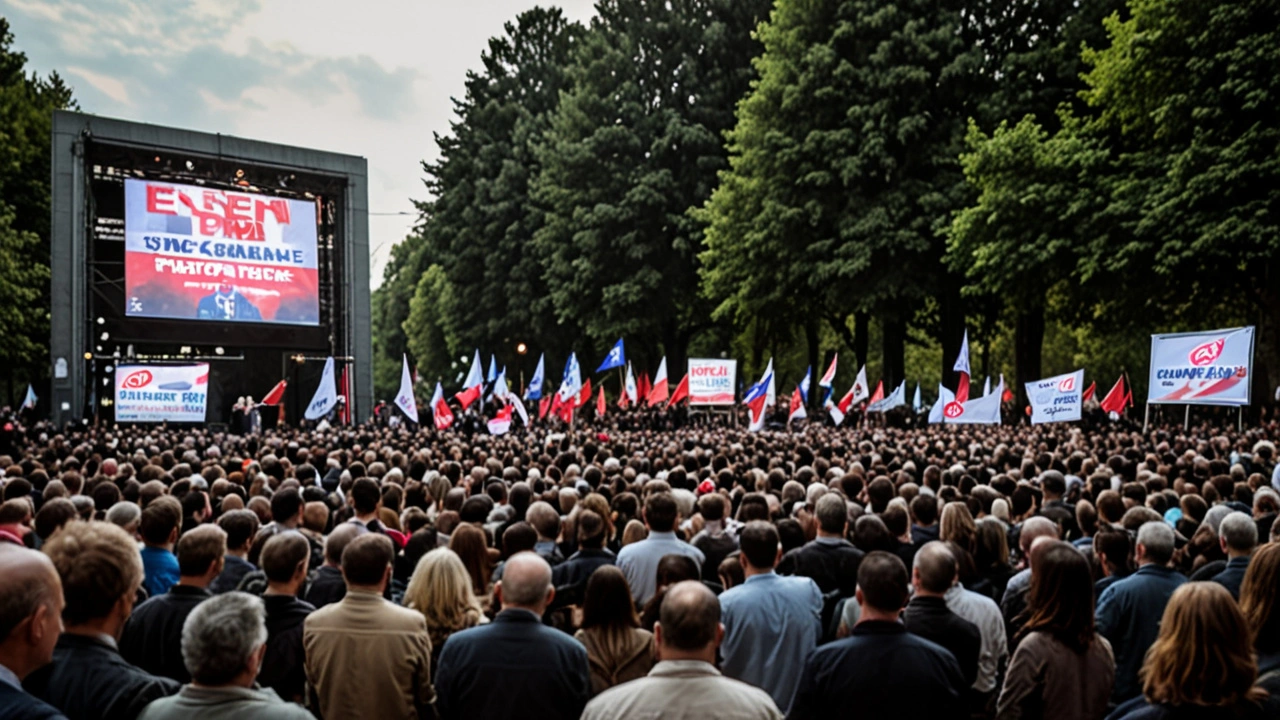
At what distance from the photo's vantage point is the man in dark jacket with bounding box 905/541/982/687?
14.7ft

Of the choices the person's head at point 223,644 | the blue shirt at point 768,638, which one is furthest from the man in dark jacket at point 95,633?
the blue shirt at point 768,638

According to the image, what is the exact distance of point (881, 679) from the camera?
3689 millimetres

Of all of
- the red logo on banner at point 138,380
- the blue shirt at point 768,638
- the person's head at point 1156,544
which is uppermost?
the red logo on banner at point 138,380

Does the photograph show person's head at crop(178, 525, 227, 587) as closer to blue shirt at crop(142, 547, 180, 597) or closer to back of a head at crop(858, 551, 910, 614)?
blue shirt at crop(142, 547, 180, 597)

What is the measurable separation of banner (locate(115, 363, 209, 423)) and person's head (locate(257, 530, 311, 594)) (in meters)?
16.2

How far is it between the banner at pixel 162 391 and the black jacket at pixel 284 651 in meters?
16.3

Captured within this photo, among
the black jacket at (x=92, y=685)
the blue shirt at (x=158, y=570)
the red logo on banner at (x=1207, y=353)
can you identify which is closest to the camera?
the black jacket at (x=92, y=685)

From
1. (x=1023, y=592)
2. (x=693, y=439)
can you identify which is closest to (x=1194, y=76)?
(x=693, y=439)

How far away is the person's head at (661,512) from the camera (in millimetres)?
6395

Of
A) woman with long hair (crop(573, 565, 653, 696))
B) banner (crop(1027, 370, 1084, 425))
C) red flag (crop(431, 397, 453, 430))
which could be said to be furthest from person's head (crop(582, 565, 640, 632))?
red flag (crop(431, 397, 453, 430))

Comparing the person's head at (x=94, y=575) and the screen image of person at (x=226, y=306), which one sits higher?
the screen image of person at (x=226, y=306)

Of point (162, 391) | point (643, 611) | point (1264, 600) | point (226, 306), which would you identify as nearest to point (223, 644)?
point (643, 611)

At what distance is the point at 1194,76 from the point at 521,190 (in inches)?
1232

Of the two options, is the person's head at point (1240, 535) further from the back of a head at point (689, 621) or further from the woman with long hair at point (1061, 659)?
the back of a head at point (689, 621)
